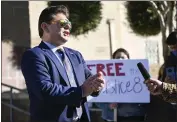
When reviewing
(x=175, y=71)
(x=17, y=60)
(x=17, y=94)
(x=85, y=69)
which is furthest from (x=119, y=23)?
(x=85, y=69)

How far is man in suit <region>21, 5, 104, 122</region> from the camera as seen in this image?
2119mm

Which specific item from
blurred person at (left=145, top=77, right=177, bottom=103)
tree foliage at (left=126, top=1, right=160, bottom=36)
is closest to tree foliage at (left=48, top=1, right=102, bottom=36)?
tree foliage at (left=126, top=1, right=160, bottom=36)

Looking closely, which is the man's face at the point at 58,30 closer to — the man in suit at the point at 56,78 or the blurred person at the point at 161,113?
the man in suit at the point at 56,78

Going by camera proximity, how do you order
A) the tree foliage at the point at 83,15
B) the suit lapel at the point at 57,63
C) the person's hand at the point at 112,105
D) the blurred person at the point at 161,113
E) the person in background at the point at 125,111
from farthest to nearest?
1. the tree foliage at the point at 83,15
2. the person's hand at the point at 112,105
3. the person in background at the point at 125,111
4. the blurred person at the point at 161,113
5. the suit lapel at the point at 57,63

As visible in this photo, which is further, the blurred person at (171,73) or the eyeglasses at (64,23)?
the blurred person at (171,73)

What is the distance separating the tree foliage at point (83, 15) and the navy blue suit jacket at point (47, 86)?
7.13 meters

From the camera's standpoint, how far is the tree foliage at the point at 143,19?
33.3 feet

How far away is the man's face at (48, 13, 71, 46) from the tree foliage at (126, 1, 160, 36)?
25.5 feet

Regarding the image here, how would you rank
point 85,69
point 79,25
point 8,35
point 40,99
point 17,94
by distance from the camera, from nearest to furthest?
1. point 40,99
2. point 85,69
3. point 17,94
4. point 8,35
5. point 79,25

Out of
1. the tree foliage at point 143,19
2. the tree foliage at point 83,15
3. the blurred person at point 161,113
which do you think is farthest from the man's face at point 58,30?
the tree foliage at point 143,19

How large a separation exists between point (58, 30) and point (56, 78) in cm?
29

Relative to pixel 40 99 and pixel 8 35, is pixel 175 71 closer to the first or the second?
pixel 40 99

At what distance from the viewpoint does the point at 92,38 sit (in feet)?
36.1

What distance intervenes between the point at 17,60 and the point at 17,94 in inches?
54.6
